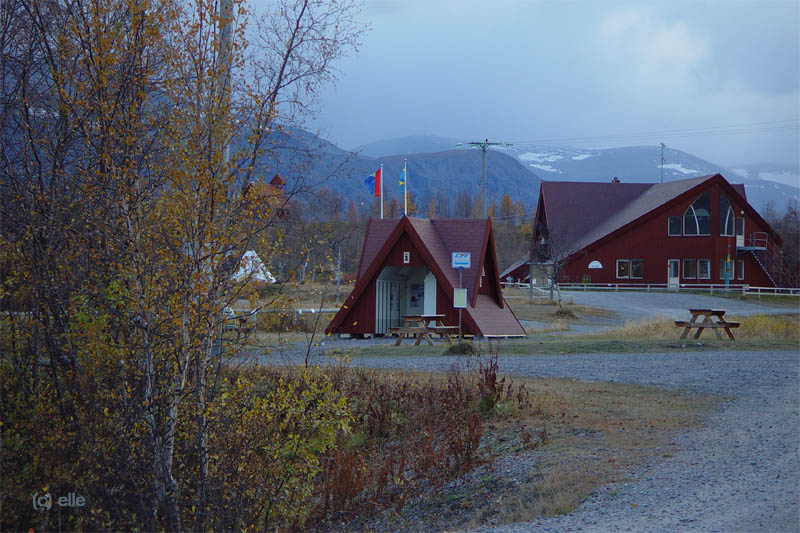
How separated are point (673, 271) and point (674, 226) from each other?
10.5ft

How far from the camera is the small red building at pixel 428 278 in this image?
77.2 feet

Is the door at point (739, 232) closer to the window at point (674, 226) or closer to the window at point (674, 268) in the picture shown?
the window at point (674, 226)

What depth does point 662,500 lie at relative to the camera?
671cm

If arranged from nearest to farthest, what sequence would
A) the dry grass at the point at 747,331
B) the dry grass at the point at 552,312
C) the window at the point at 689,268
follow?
the dry grass at the point at 747,331 < the dry grass at the point at 552,312 < the window at the point at 689,268

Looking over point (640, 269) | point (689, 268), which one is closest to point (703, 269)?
point (689, 268)

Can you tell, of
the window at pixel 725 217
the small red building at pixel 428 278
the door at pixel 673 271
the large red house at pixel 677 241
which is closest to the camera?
the small red building at pixel 428 278

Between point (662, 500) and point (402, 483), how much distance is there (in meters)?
2.80

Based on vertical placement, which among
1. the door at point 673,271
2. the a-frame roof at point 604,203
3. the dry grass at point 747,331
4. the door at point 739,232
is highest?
the a-frame roof at point 604,203

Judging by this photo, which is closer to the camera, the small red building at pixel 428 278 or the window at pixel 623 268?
the small red building at pixel 428 278

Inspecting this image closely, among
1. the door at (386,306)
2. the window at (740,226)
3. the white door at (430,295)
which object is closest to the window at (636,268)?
the window at (740,226)

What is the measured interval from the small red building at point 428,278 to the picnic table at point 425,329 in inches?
28.2

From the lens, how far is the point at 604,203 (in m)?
61.0

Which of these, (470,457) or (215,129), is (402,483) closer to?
(470,457)

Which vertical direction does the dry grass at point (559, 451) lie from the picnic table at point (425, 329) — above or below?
below
